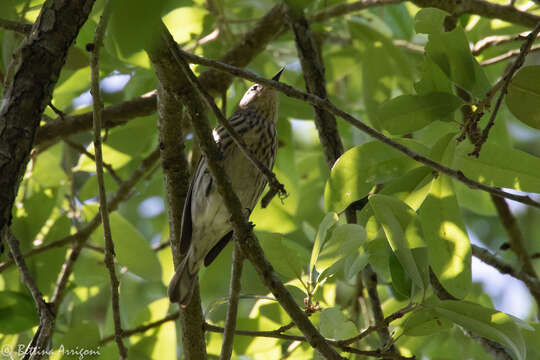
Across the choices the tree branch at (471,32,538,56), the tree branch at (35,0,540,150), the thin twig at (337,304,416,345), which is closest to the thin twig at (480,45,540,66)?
the tree branch at (471,32,538,56)

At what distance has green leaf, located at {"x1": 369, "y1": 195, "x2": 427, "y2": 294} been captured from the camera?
205 cm

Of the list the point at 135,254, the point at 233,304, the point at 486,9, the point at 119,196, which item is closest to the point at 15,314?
the point at 135,254

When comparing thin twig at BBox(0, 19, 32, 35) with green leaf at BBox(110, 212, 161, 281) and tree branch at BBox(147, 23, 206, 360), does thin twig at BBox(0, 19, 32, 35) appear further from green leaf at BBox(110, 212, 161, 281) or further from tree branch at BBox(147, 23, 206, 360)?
green leaf at BBox(110, 212, 161, 281)

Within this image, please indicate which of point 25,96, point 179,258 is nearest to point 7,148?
point 25,96

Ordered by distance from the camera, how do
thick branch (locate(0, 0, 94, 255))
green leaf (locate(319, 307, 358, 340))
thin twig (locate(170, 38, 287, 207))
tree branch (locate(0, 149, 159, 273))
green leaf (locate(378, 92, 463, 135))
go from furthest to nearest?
1. tree branch (locate(0, 149, 159, 273))
2. green leaf (locate(319, 307, 358, 340))
3. green leaf (locate(378, 92, 463, 135))
4. thin twig (locate(170, 38, 287, 207))
5. thick branch (locate(0, 0, 94, 255))

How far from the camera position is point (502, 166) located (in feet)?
7.47

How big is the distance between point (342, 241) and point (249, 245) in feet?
1.09

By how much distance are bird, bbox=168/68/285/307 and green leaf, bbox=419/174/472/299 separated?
1.09 metres

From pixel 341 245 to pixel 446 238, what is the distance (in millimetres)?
357

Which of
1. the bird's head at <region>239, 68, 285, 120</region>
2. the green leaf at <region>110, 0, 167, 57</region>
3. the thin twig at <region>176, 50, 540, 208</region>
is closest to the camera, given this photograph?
the green leaf at <region>110, 0, 167, 57</region>

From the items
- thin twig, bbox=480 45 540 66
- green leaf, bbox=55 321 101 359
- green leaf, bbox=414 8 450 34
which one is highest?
thin twig, bbox=480 45 540 66

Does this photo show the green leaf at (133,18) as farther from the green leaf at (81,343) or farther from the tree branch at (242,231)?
the green leaf at (81,343)

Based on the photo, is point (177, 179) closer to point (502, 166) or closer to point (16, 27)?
point (16, 27)

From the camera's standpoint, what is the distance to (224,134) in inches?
139
